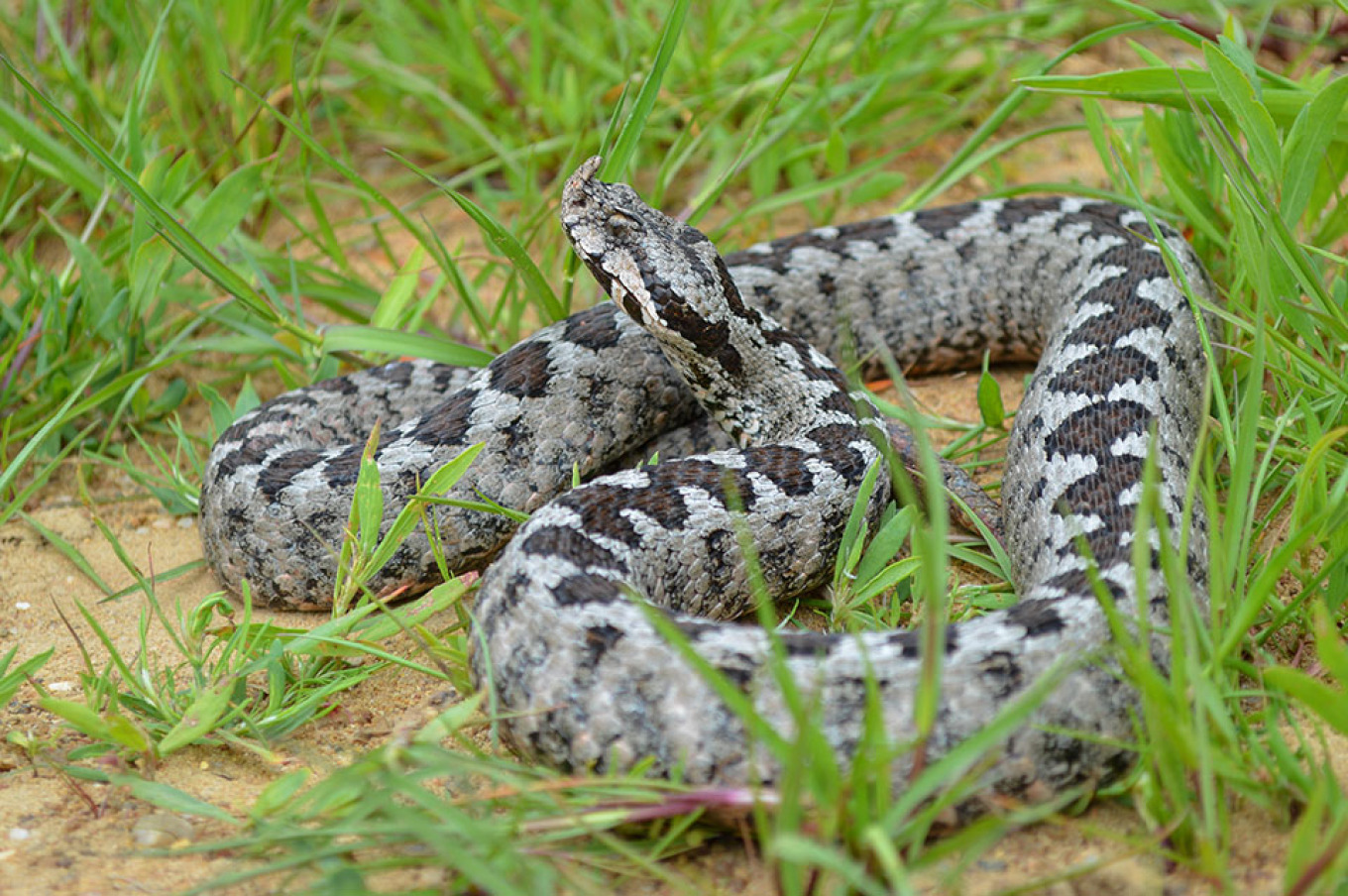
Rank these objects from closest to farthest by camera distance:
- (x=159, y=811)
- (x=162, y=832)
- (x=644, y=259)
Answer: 1. (x=162, y=832)
2. (x=159, y=811)
3. (x=644, y=259)

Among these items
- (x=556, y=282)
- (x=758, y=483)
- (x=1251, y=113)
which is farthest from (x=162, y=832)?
(x=1251, y=113)

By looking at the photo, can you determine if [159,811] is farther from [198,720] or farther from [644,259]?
[644,259]

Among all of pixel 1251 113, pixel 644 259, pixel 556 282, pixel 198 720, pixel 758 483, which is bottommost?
pixel 198 720

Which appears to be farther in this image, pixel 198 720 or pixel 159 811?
pixel 198 720

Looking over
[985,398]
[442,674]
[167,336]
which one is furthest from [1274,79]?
[167,336]

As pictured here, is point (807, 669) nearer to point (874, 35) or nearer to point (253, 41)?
point (874, 35)

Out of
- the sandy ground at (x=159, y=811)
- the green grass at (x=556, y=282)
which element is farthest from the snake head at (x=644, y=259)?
the sandy ground at (x=159, y=811)
